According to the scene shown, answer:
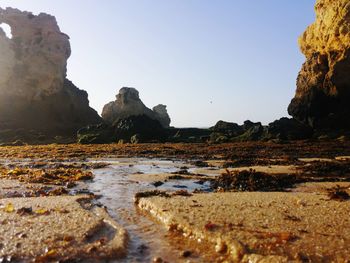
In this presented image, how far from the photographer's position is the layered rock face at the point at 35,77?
76.2 m

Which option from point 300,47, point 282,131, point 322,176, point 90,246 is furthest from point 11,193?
point 300,47

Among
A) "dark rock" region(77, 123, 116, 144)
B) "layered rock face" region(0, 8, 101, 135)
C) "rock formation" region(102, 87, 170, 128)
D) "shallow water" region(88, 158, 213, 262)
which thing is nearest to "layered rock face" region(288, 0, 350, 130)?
"dark rock" region(77, 123, 116, 144)

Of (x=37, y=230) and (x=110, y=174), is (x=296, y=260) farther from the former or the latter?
(x=110, y=174)

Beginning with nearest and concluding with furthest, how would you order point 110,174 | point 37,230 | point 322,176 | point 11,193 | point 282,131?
point 37,230, point 11,193, point 322,176, point 110,174, point 282,131

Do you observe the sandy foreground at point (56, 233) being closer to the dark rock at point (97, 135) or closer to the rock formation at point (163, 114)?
the dark rock at point (97, 135)

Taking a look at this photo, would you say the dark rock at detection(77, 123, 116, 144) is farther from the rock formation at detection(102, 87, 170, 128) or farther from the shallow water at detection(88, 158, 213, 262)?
the shallow water at detection(88, 158, 213, 262)

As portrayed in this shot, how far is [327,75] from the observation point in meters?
48.3

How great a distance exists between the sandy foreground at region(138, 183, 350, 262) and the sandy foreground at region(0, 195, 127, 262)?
1621 millimetres

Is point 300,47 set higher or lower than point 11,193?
higher

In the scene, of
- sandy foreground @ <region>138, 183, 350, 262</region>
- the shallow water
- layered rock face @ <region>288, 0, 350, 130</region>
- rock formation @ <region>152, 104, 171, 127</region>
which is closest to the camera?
sandy foreground @ <region>138, 183, 350, 262</region>

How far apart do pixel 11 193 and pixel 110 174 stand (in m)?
7.12

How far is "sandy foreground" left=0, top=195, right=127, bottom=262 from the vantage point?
724cm

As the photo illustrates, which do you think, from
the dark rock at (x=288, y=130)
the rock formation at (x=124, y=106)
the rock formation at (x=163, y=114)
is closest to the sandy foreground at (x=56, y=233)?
the dark rock at (x=288, y=130)

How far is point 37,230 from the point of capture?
27.9ft
